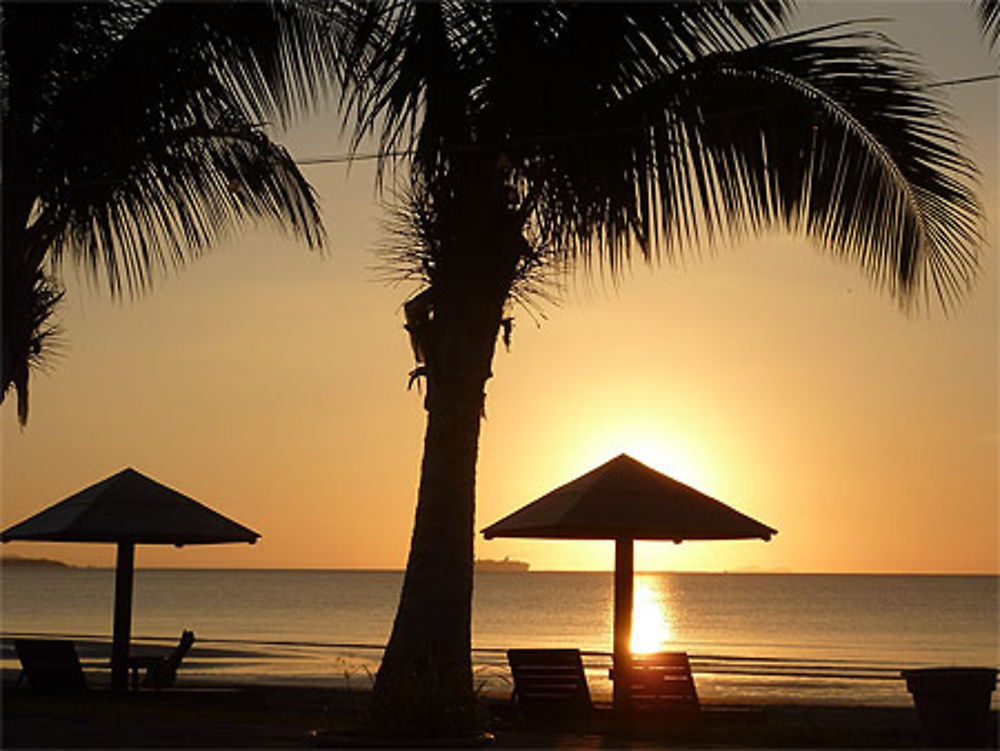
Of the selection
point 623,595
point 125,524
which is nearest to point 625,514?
point 623,595

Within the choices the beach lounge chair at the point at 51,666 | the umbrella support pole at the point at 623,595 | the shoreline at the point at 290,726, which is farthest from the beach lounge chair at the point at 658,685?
the beach lounge chair at the point at 51,666

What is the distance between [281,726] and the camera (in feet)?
43.1

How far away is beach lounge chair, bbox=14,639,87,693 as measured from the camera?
16.7m

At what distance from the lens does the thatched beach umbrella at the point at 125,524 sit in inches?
642

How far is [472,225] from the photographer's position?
492 inches

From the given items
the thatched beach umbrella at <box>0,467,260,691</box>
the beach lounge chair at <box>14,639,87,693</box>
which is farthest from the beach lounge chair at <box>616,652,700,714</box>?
the beach lounge chair at <box>14,639,87,693</box>

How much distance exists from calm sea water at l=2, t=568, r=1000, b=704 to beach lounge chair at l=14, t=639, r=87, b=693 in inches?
148

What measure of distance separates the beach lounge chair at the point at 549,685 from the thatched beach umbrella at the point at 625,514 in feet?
1.14

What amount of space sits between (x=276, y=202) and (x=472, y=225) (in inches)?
57.4

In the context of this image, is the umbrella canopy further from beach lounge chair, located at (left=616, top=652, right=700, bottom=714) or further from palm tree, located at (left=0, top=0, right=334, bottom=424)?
palm tree, located at (left=0, top=0, right=334, bottom=424)

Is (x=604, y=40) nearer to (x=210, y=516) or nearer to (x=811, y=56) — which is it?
(x=811, y=56)

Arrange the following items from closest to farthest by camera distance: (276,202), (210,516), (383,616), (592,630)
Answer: (276,202) < (210,516) < (592,630) < (383,616)

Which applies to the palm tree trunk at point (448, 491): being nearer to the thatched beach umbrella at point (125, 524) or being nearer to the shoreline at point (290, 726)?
the shoreline at point (290, 726)

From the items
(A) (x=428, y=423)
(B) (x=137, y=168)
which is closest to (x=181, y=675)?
(A) (x=428, y=423)
